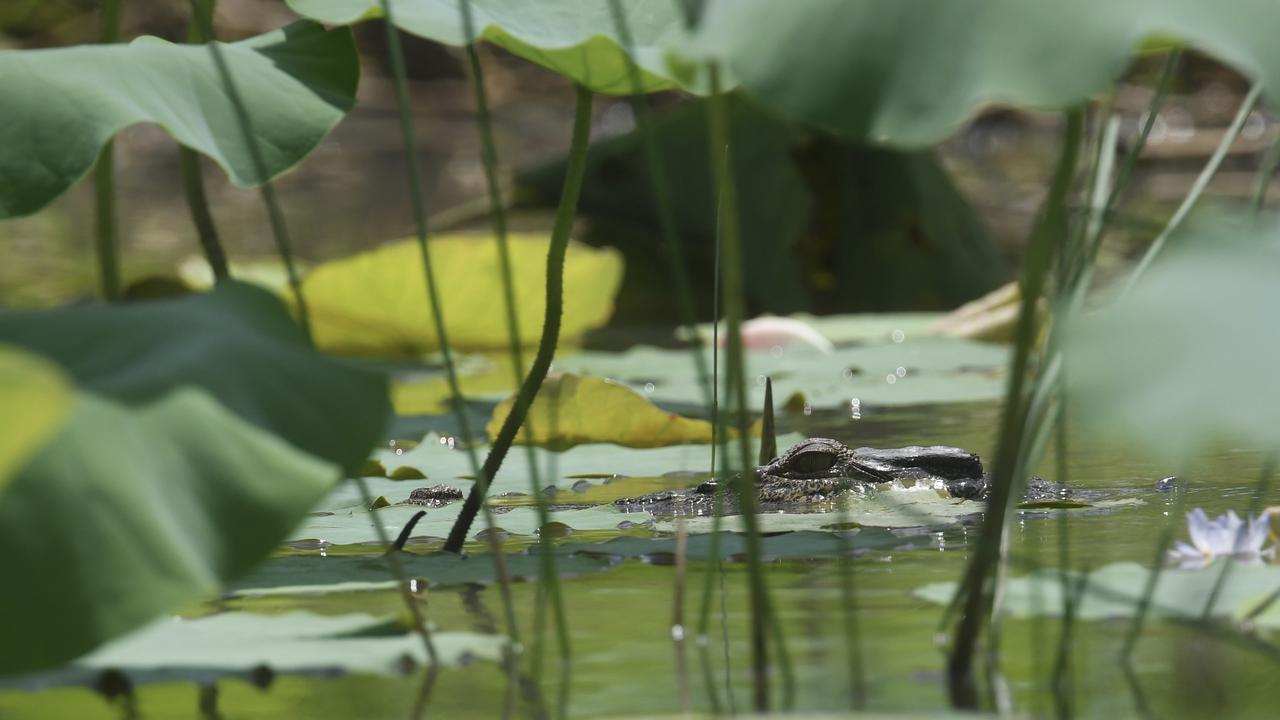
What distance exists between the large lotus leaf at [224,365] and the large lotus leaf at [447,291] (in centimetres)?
178

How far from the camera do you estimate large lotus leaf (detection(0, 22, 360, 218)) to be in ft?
3.75

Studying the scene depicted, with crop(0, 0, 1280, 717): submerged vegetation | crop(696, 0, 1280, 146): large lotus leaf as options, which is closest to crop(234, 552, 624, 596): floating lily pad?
crop(0, 0, 1280, 717): submerged vegetation

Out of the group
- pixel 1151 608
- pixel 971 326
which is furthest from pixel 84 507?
pixel 971 326

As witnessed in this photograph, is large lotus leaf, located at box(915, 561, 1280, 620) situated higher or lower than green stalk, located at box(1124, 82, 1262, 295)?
lower

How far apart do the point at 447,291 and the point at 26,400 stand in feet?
7.33

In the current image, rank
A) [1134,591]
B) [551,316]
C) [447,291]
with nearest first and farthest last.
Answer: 1. [1134,591]
2. [551,316]
3. [447,291]

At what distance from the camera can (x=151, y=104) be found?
3.74 ft

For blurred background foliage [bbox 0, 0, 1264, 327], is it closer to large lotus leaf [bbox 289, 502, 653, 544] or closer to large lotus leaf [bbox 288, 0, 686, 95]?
large lotus leaf [bbox 288, 0, 686, 95]

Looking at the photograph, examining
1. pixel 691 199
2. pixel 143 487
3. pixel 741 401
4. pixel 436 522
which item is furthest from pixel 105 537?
pixel 691 199

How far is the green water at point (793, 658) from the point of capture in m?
0.86

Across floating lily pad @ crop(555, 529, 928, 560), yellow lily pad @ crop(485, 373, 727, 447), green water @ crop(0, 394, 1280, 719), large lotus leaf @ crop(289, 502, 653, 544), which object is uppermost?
yellow lily pad @ crop(485, 373, 727, 447)

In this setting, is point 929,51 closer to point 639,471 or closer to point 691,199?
point 639,471

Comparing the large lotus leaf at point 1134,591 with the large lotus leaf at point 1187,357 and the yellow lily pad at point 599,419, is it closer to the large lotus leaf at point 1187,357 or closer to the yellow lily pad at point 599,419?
the large lotus leaf at point 1187,357

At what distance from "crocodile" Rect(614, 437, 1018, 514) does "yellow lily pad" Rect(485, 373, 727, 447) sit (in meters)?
0.23
